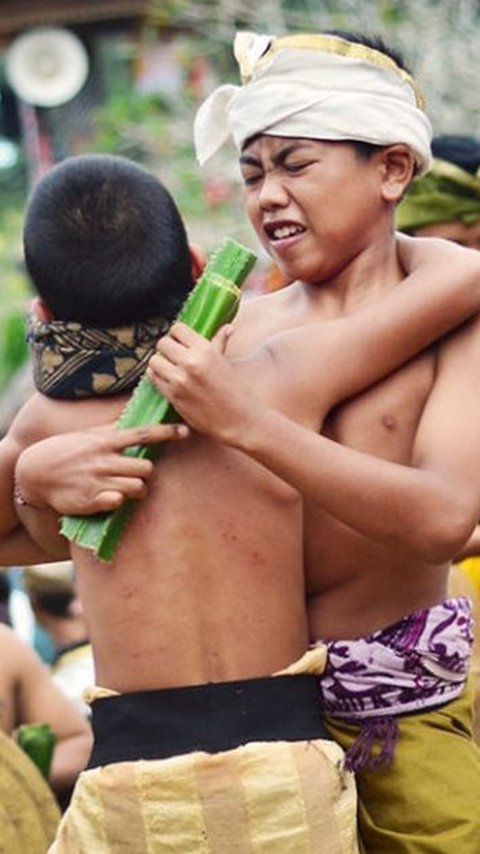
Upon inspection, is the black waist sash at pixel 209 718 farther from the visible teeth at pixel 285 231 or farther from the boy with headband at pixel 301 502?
the visible teeth at pixel 285 231

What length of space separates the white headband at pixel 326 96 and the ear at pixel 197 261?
0.82ft

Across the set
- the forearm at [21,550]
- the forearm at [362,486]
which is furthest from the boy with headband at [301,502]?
the forearm at [21,550]

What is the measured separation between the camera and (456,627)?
3.63 m

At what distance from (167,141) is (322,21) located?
2131 millimetres

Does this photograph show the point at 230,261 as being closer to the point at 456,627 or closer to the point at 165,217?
the point at 165,217

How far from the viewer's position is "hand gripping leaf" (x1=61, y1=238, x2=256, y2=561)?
10.5 ft

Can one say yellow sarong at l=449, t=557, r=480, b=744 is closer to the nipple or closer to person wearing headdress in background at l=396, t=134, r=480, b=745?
person wearing headdress in background at l=396, t=134, r=480, b=745

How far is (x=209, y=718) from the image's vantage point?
3258 millimetres

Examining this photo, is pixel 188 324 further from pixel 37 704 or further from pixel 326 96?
pixel 37 704

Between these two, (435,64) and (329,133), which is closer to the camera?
(329,133)

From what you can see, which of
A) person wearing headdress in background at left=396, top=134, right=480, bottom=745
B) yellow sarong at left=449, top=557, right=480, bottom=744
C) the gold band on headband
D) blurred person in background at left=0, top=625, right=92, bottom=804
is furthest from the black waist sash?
blurred person in background at left=0, top=625, right=92, bottom=804

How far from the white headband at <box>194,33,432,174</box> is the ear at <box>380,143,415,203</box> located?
0.06 feet

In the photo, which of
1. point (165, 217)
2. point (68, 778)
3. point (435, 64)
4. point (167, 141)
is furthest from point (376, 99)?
point (167, 141)

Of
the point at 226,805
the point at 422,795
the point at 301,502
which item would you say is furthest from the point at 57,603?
the point at 226,805
